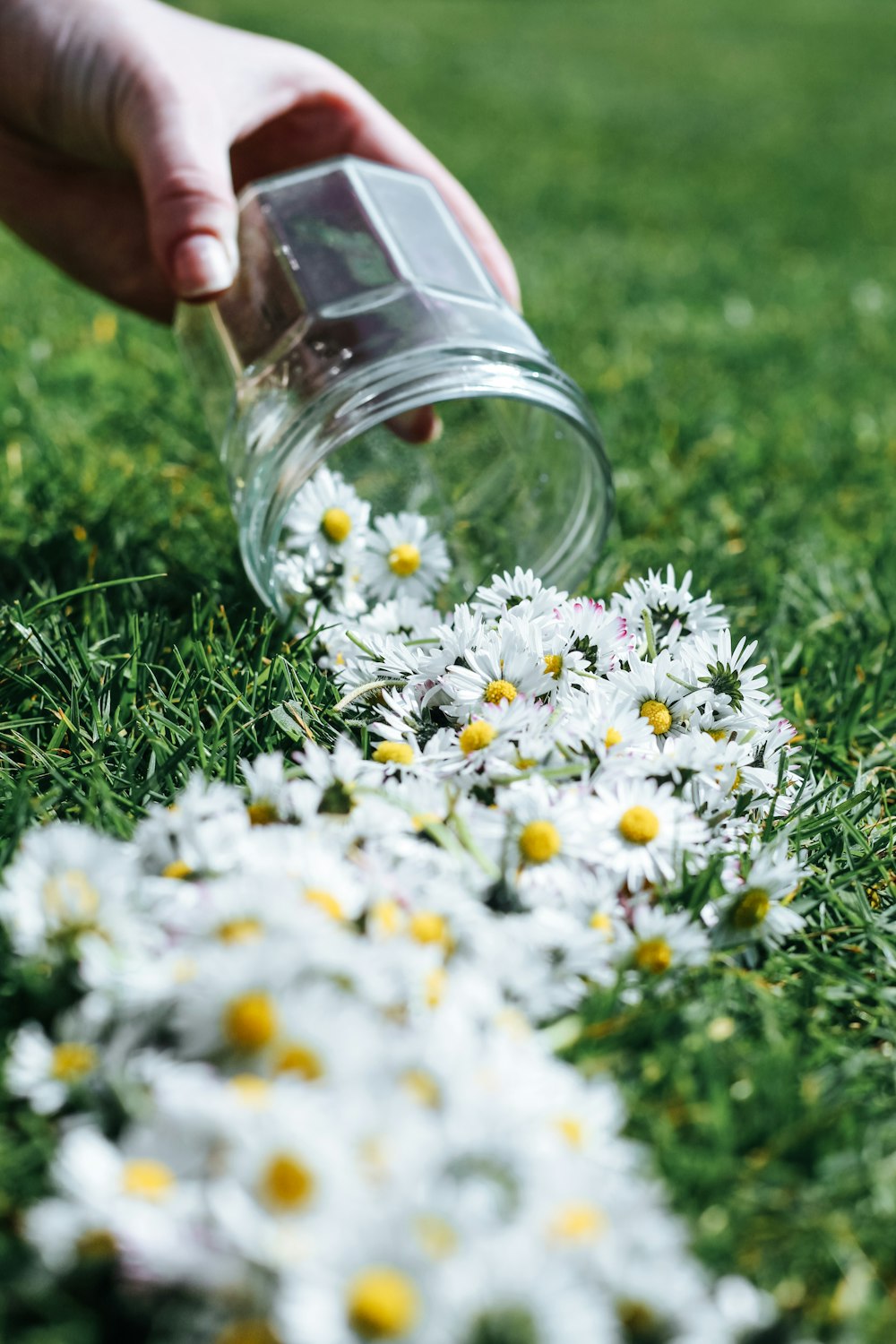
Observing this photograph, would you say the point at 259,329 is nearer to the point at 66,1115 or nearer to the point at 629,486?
the point at 629,486

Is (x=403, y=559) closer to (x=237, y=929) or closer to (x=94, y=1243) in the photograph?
(x=237, y=929)

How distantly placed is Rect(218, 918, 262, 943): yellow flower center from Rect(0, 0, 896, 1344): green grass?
0.52 feet

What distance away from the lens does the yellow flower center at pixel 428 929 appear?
897 mm

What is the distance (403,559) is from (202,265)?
0.46m

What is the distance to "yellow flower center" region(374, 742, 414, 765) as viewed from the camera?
1.13 metres

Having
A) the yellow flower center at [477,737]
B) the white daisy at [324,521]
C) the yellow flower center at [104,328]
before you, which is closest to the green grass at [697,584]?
the yellow flower center at [104,328]

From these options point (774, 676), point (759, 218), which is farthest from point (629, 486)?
point (759, 218)

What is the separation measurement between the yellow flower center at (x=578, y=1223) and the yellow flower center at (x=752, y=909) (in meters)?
0.40

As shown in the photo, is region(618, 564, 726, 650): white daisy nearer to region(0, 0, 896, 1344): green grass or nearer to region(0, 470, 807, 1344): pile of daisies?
region(0, 470, 807, 1344): pile of daisies

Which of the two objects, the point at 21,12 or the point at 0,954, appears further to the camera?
the point at 21,12

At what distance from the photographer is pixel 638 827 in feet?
3.53

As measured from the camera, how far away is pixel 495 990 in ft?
2.92

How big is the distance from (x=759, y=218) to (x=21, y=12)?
4.37m

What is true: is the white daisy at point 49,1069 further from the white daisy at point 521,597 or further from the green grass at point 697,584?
the white daisy at point 521,597
